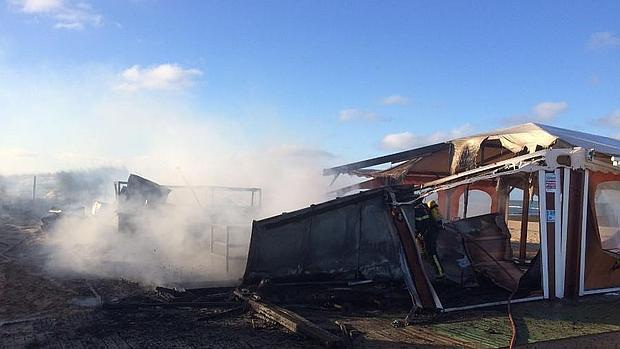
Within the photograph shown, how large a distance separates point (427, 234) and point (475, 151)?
4.11 metres

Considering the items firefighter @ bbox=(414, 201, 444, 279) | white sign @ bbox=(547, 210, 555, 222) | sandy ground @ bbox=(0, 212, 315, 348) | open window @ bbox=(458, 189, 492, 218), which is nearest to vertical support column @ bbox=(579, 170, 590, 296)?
white sign @ bbox=(547, 210, 555, 222)

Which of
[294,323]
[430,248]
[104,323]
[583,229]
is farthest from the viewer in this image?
[430,248]

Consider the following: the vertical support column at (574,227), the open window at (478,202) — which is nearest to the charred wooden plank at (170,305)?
the vertical support column at (574,227)

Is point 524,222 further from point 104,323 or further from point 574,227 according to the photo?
point 104,323

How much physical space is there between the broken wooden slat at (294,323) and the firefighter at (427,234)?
3027 millimetres

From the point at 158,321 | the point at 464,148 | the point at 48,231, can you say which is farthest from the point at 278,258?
the point at 48,231

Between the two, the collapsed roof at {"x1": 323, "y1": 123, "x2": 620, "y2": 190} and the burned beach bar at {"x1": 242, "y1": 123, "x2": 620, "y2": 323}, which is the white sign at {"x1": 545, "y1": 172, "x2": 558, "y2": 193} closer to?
the burned beach bar at {"x1": 242, "y1": 123, "x2": 620, "y2": 323}

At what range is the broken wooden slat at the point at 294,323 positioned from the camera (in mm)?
6125

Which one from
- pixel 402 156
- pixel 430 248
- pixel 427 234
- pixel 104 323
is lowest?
pixel 104 323

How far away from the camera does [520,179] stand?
1402cm

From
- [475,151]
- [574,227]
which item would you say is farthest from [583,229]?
[475,151]

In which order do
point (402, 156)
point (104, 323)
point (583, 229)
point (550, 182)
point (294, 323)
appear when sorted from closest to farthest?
point (294, 323)
point (104, 323)
point (550, 182)
point (583, 229)
point (402, 156)

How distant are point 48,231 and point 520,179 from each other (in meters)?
18.4

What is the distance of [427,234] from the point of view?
Result: 368 inches
